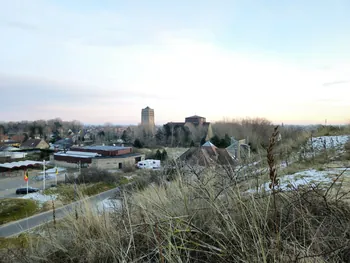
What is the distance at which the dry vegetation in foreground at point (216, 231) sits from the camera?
128 centimetres

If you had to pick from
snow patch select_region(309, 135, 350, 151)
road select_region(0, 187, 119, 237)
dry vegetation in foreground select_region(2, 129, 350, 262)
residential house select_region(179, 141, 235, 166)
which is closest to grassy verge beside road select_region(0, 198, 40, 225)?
road select_region(0, 187, 119, 237)

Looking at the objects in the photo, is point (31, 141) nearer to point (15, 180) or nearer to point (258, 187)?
point (15, 180)

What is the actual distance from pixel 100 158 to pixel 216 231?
1410 inches

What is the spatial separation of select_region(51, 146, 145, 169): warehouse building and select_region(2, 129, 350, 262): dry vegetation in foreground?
32671 mm

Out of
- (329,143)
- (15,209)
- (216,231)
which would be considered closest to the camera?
(216,231)

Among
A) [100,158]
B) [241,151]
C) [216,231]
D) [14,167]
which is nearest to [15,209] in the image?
[241,151]

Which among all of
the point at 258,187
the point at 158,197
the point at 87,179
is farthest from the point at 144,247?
the point at 87,179

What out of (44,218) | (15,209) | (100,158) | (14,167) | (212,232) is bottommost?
(14,167)

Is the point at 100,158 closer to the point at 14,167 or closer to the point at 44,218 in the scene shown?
the point at 14,167

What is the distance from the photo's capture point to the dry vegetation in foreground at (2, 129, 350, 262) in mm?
1281

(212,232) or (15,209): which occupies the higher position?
(212,232)

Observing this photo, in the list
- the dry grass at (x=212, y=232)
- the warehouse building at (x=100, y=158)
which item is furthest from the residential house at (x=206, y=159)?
the warehouse building at (x=100, y=158)

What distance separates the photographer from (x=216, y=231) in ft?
4.84

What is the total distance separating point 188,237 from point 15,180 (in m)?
34.8
